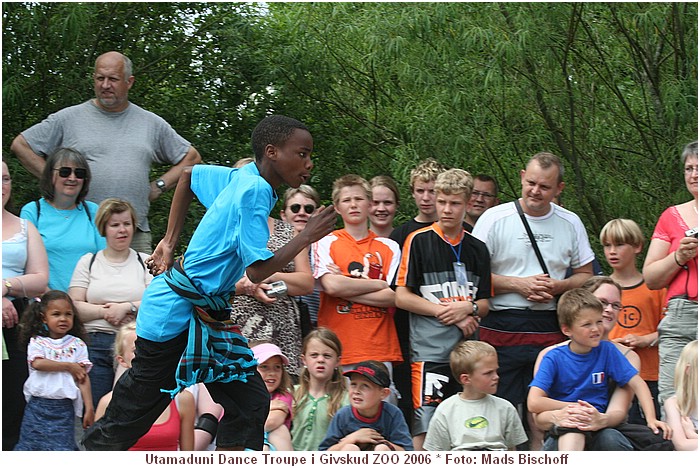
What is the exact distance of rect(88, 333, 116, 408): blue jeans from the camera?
6355mm

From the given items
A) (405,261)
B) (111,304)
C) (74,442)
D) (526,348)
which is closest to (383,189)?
(405,261)

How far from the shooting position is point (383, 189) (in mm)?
6879

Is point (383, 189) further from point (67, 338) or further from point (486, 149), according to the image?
point (67, 338)

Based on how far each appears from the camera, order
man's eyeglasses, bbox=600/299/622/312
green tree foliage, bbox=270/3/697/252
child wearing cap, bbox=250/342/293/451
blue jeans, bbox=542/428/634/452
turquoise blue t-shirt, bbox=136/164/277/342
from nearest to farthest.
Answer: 1. turquoise blue t-shirt, bbox=136/164/277/342
2. blue jeans, bbox=542/428/634/452
3. child wearing cap, bbox=250/342/293/451
4. man's eyeglasses, bbox=600/299/622/312
5. green tree foliage, bbox=270/3/697/252

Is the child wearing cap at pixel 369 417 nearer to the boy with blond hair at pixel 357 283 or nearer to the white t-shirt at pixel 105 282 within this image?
the boy with blond hair at pixel 357 283

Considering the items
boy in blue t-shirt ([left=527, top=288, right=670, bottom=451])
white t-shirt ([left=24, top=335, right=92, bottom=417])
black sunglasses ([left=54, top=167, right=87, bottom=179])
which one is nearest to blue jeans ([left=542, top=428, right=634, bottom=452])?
boy in blue t-shirt ([left=527, top=288, right=670, bottom=451])

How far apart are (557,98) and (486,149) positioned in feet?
2.16

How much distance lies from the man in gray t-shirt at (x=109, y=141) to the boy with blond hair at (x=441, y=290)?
1.84m

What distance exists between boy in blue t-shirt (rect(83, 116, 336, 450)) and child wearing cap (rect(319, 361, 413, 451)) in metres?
0.92

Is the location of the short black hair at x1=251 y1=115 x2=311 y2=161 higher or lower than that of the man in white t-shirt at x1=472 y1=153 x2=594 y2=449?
higher

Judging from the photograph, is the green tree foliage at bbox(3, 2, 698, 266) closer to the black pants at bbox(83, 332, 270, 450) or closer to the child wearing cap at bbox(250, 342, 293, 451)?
the child wearing cap at bbox(250, 342, 293, 451)

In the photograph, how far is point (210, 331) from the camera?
5043 mm

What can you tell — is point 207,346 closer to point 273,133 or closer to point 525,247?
point 273,133

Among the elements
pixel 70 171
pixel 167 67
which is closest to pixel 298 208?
pixel 70 171
